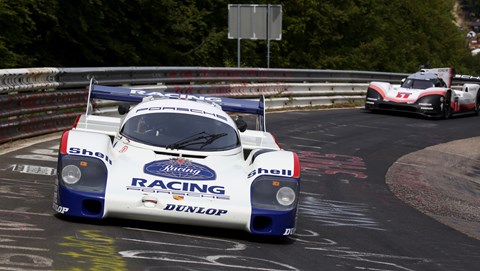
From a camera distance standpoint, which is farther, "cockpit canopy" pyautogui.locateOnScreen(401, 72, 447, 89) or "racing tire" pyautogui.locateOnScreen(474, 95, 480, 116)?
"racing tire" pyautogui.locateOnScreen(474, 95, 480, 116)

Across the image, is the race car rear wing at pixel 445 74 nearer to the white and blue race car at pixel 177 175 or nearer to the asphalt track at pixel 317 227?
the asphalt track at pixel 317 227

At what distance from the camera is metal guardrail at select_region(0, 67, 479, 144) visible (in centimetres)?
1440

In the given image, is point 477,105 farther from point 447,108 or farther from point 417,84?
point 417,84

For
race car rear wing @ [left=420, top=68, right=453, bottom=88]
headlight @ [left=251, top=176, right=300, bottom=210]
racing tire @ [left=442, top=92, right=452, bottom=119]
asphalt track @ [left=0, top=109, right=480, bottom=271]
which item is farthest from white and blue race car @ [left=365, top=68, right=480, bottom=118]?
headlight @ [left=251, top=176, right=300, bottom=210]

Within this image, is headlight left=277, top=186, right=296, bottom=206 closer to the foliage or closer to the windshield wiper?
the windshield wiper

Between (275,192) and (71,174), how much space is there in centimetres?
184

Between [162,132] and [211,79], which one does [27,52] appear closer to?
[211,79]

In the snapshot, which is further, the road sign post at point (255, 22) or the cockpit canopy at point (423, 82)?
the road sign post at point (255, 22)

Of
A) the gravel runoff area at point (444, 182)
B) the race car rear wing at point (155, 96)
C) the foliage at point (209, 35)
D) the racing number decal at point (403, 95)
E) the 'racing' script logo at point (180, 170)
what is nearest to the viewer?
the 'racing' script logo at point (180, 170)

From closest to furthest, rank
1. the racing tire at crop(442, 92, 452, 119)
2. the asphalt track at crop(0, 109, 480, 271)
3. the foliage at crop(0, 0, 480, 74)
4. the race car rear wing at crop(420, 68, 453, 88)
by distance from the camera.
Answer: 1. the asphalt track at crop(0, 109, 480, 271)
2. the racing tire at crop(442, 92, 452, 119)
3. the foliage at crop(0, 0, 480, 74)
4. the race car rear wing at crop(420, 68, 453, 88)

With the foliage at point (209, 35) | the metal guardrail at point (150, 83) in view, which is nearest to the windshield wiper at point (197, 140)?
the metal guardrail at point (150, 83)

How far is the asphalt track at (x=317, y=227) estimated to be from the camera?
23.7ft

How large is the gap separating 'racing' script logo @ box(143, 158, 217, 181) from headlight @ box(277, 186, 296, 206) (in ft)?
2.03

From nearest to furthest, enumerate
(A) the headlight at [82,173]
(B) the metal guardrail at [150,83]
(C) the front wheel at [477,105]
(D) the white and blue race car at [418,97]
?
1. (A) the headlight at [82,173]
2. (B) the metal guardrail at [150,83]
3. (D) the white and blue race car at [418,97]
4. (C) the front wheel at [477,105]
